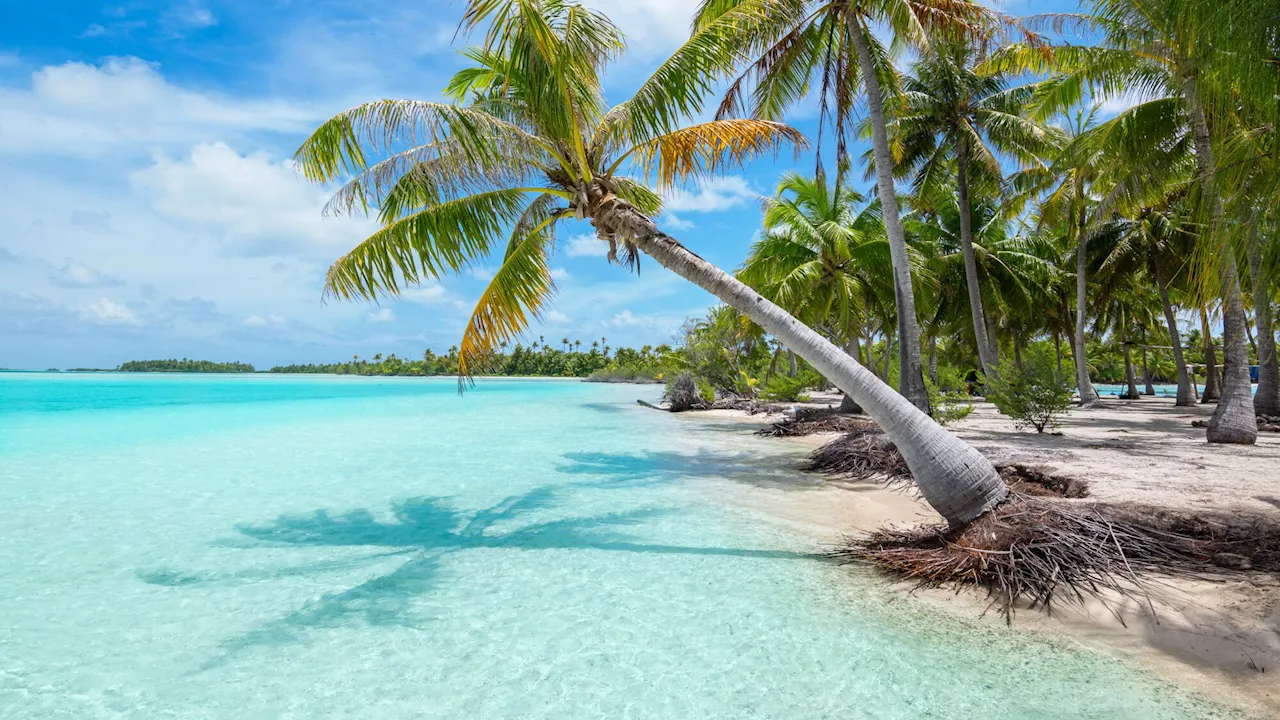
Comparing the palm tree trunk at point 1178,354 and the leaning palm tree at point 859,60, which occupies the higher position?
the leaning palm tree at point 859,60

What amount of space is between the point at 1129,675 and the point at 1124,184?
39.7 feet

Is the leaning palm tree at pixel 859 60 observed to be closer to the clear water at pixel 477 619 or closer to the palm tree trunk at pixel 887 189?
the palm tree trunk at pixel 887 189

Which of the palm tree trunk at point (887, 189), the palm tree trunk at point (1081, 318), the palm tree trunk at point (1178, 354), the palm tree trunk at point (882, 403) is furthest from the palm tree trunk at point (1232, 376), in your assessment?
the palm tree trunk at point (1178, 354)

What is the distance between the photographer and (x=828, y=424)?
13250 mm

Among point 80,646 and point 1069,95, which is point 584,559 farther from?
point 1069,95

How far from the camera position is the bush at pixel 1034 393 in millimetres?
10117

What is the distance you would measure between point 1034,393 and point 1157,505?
5951 millimetres

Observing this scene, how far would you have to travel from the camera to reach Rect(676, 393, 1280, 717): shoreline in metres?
2.95

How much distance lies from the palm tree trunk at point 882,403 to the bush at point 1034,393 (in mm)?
6553

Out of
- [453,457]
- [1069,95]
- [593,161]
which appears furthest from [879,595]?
[1069,95]

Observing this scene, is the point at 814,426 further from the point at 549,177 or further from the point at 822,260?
the point at 549,177

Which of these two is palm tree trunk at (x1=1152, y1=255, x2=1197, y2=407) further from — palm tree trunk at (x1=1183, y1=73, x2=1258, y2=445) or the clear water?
the clear water

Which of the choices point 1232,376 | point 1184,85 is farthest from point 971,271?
point 1184,85

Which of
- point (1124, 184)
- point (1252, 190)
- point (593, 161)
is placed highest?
point (1124, 184)
